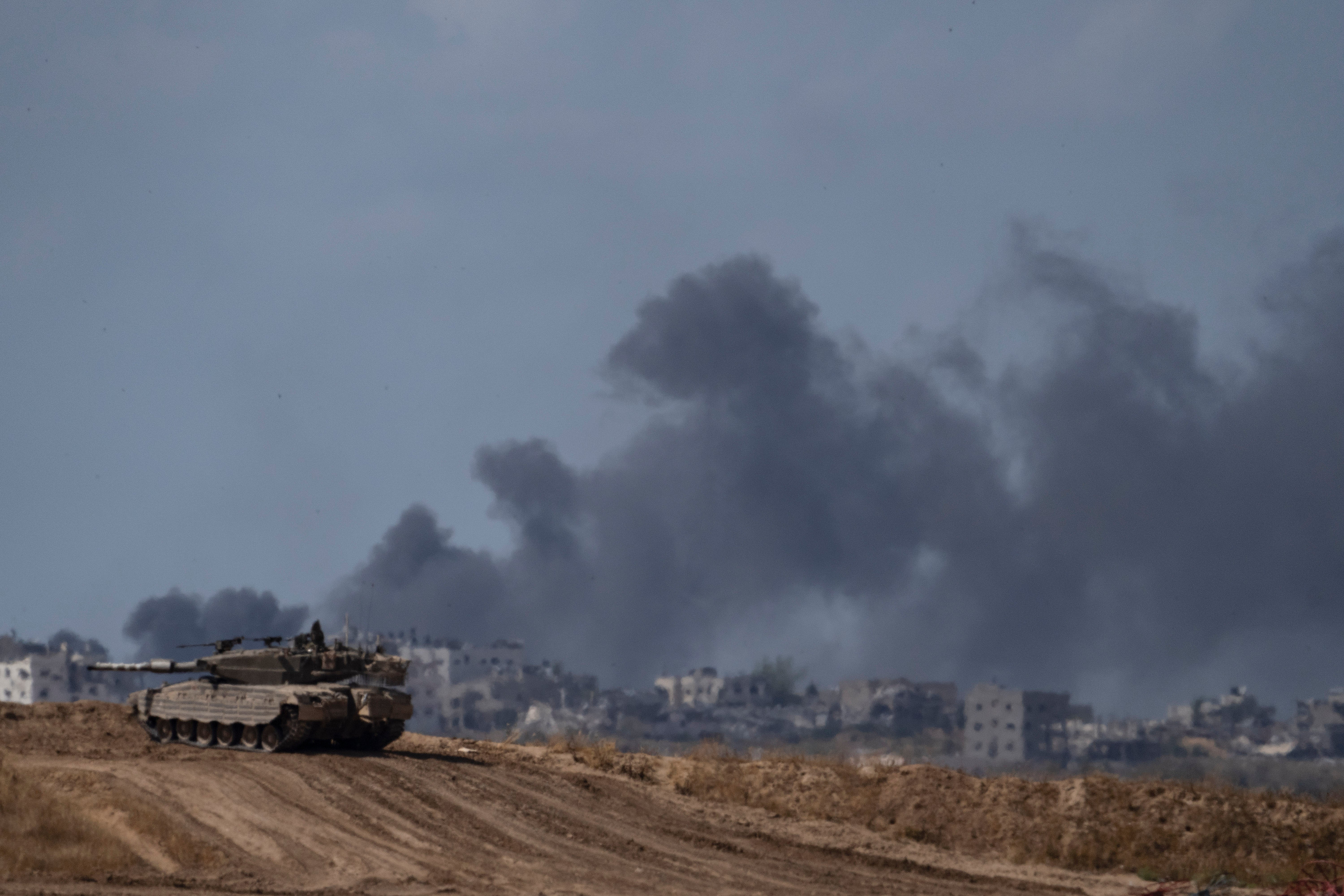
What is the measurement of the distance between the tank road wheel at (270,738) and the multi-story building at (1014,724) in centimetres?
12935

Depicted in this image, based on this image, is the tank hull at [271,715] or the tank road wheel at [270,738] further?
the tank road wheel at [270,738]

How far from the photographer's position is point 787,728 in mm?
198875

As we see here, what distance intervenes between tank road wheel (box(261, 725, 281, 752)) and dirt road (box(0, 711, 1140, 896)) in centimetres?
102

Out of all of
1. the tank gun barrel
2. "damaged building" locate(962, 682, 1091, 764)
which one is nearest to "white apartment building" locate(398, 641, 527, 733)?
"damaged building" locate(962, 682, 1091, 764)

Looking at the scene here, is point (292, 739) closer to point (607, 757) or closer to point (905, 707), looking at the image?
point (607, 757)

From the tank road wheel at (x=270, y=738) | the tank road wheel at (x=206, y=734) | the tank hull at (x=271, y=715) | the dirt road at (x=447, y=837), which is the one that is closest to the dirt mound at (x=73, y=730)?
the dirt road at (x=447, y=837)

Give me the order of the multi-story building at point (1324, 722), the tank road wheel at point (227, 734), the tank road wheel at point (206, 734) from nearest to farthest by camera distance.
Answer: the tank road wheel at point (227, 734) → the tank road wheel at point (206, 734) → the multi-story building at point (1324, 722)

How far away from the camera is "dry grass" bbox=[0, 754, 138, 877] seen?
66.9ft

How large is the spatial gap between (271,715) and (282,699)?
1.62 ft

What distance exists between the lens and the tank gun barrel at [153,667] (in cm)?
3422

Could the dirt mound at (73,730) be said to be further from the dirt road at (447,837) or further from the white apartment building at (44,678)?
the white apartment building at (44,678)

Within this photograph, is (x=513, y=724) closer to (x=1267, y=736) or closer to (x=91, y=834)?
(x=91, y=834)

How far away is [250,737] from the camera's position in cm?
3141

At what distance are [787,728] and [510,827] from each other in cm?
17915
